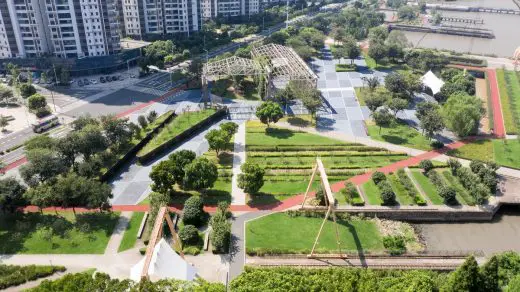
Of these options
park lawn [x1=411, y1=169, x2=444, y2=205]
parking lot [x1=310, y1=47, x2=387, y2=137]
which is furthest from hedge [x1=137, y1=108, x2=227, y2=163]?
park lawn [x1=411, y1=169, x2=444, y2=205]

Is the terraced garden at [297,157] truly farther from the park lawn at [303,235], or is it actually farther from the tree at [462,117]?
the tree at [462,117]

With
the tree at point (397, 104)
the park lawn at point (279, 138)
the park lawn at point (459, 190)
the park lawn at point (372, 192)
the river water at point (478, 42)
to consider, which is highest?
the river water at point (478, 42)

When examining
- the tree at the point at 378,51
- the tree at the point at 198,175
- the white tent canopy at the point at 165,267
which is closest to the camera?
the white tent canopy at the point at 165,267

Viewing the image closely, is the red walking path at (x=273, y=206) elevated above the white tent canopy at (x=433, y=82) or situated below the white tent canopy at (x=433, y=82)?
below

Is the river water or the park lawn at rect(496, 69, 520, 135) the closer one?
the park lawn at rect(496, 69, 520, 135)

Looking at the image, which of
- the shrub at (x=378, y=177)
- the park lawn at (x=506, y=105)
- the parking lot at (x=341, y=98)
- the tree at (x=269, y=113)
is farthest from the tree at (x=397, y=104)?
the shrub at (x=378, y=177)

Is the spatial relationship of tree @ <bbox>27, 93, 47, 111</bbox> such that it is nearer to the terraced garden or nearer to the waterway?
the terraced garden
